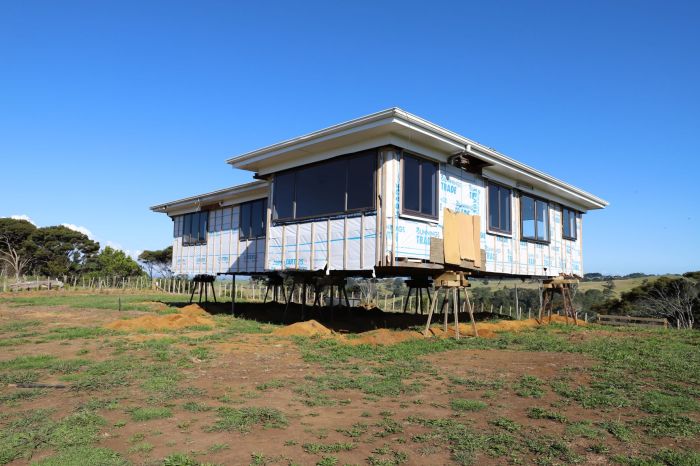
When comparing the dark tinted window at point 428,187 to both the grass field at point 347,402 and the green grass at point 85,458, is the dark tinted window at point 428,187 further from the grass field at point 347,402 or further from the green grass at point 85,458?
the green grass at point 85,458

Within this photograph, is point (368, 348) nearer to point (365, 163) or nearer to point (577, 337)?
point (365, 163)

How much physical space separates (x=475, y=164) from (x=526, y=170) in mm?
2975

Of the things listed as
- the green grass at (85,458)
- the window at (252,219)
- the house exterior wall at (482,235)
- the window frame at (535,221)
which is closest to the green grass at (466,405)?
the green grass at (85,458)

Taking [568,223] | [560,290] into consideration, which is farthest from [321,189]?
[568,223]

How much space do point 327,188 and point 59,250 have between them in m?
52.9

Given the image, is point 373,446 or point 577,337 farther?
point 577,337

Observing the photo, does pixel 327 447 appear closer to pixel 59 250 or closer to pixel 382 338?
pixel 382 338

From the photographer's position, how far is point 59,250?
56.0 meters

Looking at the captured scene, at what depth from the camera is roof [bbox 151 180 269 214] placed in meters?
21.4

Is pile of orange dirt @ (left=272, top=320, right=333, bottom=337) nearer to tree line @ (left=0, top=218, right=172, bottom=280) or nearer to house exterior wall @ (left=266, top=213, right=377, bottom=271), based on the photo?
house exterior wall @ (left=266, top=213, right=377, bottom=271)

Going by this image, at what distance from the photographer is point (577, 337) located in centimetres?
1438

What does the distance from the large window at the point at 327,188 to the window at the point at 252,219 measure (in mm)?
4582

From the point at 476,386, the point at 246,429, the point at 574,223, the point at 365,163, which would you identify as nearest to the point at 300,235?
the point at 365,163

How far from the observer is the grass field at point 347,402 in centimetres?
516
